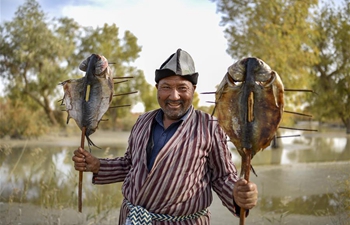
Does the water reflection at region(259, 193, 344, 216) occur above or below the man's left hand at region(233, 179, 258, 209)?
below

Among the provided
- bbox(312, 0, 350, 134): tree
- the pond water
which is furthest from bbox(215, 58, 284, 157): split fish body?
bbox(312, 0, 350, 134): tree

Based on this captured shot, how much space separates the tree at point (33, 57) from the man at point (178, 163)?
14489 mm

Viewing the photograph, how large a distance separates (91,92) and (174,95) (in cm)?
44

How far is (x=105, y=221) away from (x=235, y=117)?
10.4 ft

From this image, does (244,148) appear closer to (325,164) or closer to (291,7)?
(325,164)

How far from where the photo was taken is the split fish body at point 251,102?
4.51 feet

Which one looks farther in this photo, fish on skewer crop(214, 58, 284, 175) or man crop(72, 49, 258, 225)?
man crop(72, 49, 258, 225)

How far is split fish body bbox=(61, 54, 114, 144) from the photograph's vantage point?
1868 millimetres

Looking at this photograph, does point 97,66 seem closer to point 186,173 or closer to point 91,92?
point 91,92

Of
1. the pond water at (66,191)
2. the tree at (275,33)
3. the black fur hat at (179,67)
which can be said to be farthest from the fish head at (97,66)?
the tree at (275,33)

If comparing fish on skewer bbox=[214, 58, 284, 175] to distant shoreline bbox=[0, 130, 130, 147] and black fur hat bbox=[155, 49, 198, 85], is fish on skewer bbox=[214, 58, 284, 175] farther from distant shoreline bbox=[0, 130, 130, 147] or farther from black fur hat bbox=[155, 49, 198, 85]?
distant shoreline bbox=[0, 130, 130, 147]

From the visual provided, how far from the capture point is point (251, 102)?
4.57 feet

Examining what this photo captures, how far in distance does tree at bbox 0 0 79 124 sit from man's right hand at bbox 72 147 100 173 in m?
14.2

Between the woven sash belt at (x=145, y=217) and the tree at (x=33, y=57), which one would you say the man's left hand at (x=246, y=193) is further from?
the tree at (x=33, y=57)
